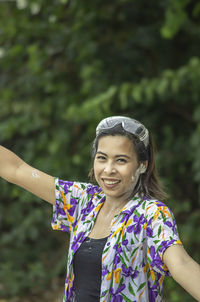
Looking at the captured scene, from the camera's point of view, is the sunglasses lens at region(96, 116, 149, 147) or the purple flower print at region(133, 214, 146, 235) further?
the sunglasses lens at region(96, 116, 149, 147)

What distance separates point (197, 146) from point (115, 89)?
0.93 m

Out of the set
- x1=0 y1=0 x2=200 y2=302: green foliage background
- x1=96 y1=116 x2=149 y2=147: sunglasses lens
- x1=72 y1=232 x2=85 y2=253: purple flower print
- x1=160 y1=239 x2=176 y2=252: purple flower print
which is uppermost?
x1=0 y1=0 x2=200 y2=302: green foliage background

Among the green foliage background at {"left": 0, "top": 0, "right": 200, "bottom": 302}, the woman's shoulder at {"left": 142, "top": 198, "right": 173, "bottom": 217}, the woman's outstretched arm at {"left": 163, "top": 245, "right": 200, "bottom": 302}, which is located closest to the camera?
the woman's outstretched arm at {"left": 163, "top": 245, "right": 200, "bottom": 302}

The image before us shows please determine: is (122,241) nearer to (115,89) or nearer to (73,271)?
(73,271)

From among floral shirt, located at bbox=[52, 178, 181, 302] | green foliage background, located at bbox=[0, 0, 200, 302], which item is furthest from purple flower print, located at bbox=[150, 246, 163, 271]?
green foliage background, located at bbox=[0, 0, 200, 302]

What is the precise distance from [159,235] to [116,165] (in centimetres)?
34

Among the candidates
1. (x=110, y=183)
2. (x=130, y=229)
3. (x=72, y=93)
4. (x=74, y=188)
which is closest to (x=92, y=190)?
(x=74, y=188)

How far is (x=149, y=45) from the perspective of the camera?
4.84 meters

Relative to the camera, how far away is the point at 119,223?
1.80 metres

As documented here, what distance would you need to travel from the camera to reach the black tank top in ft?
5.97

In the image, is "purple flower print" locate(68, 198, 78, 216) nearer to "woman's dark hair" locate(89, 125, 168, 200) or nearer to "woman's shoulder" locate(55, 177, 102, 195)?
"woman's shoulder" locate(55, 177, 102, 195)

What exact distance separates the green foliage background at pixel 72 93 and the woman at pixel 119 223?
261 cm

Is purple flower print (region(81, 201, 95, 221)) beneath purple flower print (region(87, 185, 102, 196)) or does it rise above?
beneath

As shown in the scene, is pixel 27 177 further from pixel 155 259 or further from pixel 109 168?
pixel 155 259
